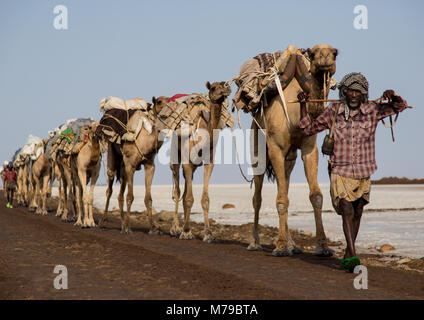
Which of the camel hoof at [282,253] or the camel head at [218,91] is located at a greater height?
the camel head at [218,91]

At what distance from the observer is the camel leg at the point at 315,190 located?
37.1ft

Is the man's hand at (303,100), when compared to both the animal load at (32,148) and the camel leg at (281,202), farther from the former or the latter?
the animal load at (32,148)

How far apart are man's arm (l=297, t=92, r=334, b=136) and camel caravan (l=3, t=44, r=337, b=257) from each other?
18 cm

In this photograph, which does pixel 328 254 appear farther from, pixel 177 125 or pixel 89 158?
pixel 89 158

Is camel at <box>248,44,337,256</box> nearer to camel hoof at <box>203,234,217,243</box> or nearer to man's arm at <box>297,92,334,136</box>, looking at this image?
man's arm at <box>297,92,334,136</box>

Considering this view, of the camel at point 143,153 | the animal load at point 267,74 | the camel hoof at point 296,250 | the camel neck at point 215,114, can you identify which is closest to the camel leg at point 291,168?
the camel hoof at point 296,250

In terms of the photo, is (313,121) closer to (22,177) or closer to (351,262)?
(351,262)

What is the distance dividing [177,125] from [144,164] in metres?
2.67

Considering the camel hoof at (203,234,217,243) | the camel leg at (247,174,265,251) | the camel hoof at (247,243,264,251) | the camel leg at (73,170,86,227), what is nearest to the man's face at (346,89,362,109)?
the camel leg at (247,174,265,251)

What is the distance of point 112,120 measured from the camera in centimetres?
1914

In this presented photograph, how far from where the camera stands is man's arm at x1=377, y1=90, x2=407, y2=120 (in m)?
9.26

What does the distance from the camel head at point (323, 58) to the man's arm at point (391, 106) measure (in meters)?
1.22

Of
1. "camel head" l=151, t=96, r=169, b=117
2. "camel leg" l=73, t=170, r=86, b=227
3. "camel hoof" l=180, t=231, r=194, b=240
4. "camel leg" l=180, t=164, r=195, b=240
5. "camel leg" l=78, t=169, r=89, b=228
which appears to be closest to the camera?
"camel hoof" l=180, t=231, r=194, b=240
